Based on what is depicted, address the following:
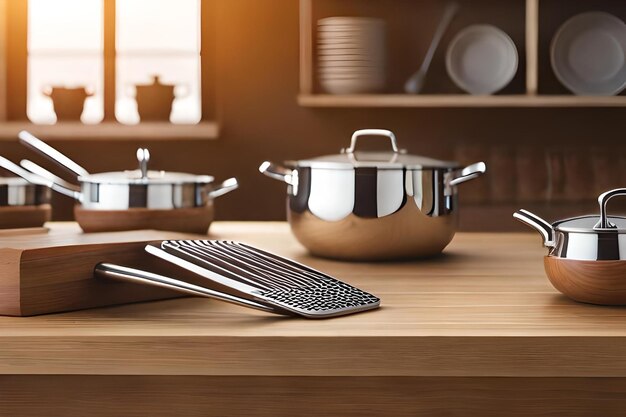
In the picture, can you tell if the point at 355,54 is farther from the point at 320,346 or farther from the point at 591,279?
the point at 320,346

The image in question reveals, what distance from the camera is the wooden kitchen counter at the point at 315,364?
2.63ft

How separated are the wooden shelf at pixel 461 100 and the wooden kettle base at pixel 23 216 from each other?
6.36 ft

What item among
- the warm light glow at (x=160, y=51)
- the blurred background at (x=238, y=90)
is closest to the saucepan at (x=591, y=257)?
the blurred background at (x=238, y=90)

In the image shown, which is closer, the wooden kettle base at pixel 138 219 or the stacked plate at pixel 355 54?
the wooden kettle base at pixel 138 219

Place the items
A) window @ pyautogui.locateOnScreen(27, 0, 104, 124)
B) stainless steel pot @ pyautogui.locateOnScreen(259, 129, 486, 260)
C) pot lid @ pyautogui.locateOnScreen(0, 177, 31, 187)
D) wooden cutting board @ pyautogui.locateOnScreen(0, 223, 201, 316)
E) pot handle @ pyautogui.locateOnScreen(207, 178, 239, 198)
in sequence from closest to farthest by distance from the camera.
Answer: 1. wooden cutting board @ pyautogui.locateOnScreen(0, 223, 201, 316)
2. stainless steel pot @ pyautogui.locateOnScreen(259, 129, 486, 260)
3. pot lid @ pyautogui.locateOnScreen(0, 177, 31, 187)
4. pot handle @ pyautogui.locateOnScreen(207, 178, 239, 198)
5. window @ pyautogui.locateOnScreen(27, 0, 104, 124)

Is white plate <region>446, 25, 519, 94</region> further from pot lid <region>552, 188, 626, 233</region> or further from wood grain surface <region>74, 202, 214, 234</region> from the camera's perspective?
pot lid <region>552, 188, 626, 233</region>

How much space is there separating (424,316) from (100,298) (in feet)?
1.13

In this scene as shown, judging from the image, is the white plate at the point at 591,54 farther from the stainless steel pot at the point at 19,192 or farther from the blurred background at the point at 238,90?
the stainless steel pot at the point at 19,192

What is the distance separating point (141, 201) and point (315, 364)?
686mm

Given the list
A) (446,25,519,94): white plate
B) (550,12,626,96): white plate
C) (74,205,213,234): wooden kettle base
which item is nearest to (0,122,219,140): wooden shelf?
(446,25,519,94): white plate

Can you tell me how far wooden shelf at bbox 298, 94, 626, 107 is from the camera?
3.26m

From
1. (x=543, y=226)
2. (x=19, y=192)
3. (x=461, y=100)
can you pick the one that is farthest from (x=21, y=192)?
(x=461, y=100)

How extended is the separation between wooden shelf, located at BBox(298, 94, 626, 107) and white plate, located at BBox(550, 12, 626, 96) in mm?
131

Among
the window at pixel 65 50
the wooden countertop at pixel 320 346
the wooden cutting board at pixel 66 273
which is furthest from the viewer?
the window at pixel 65 50
